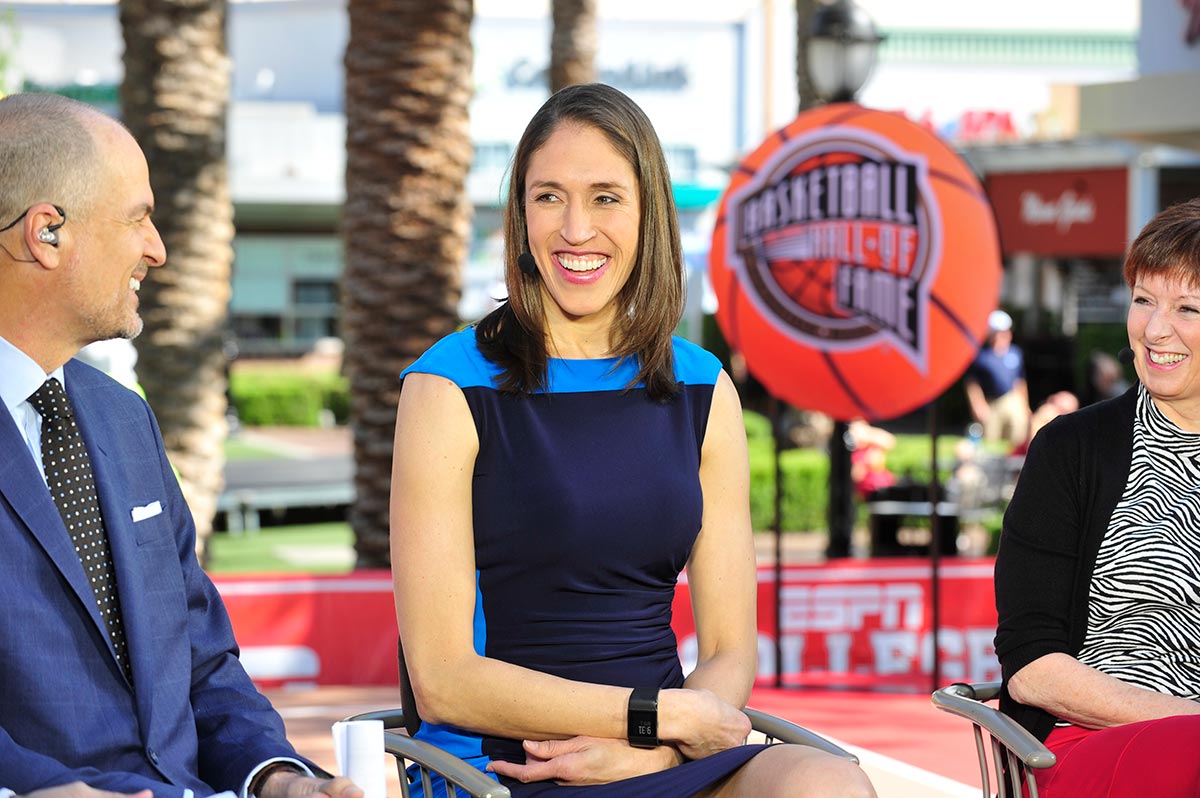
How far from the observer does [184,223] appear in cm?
842

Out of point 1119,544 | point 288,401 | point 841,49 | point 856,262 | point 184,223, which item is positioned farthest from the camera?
point 288,401

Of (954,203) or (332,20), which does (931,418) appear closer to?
(954,203)

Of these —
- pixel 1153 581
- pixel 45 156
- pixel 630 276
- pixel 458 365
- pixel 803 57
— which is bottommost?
pixel 1153 581

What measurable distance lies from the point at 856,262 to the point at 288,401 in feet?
70.0

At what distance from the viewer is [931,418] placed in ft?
24.4

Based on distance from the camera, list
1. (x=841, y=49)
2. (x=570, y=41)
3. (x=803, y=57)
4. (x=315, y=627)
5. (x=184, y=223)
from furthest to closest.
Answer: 1. (x=570, y=41)
2. (x=803, y=57)
3. (x=841, y=49)
4. (x=184, y=223)
5. (x=315, y=627)

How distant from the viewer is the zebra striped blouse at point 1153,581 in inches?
122

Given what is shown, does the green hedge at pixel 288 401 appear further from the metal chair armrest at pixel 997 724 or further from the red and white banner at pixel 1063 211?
the metal chair armrest at pixel 997 724

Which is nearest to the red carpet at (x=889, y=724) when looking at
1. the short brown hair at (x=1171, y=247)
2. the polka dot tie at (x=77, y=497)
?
the short brown hair at (x=1171, y=247)

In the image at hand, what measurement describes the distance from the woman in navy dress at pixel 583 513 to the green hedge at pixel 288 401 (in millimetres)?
24062

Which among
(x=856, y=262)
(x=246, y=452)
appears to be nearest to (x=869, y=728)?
(x=856, y=262)

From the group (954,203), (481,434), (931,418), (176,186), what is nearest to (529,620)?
(481,434)

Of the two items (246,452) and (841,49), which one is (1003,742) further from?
(246,452)

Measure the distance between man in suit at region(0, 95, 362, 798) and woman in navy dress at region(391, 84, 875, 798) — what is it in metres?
0.43
